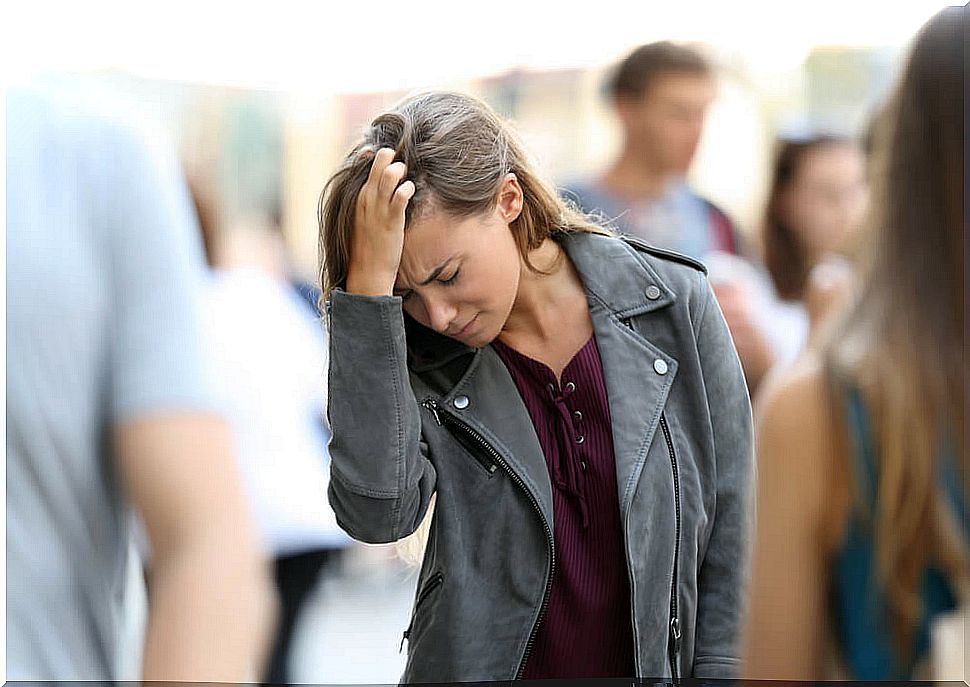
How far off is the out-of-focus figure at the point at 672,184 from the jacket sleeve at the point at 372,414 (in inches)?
17.9

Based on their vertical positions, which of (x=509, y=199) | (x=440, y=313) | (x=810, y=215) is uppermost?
(x=509, y=199)

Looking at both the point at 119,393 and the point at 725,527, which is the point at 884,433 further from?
the point at 119,393

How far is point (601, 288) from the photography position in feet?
4.82

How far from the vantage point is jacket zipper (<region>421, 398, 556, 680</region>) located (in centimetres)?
139

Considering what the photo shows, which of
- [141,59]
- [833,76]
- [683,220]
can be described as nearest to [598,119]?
[683,220]

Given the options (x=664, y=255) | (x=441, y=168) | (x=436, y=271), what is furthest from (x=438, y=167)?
(x=664, y=255)

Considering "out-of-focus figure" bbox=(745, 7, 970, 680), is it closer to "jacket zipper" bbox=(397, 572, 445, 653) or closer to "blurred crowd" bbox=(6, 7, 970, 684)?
"blurred crowd" bbox=(6, 7, 970, 684)

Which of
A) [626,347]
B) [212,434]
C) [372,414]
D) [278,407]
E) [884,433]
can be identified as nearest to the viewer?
[212,434]

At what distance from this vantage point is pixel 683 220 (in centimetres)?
179

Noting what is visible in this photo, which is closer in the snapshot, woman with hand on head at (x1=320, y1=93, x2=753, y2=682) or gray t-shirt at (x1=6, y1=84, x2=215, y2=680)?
gray t-shirt at (x1=6, y1=84, x2=215, y2=680)

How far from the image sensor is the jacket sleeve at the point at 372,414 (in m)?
1.33

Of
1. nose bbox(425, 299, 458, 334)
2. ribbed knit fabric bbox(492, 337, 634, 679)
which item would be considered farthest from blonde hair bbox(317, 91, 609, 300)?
ribbed knit fabric bbox(492, 337, 634, 679)

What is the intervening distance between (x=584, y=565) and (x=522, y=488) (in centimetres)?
12

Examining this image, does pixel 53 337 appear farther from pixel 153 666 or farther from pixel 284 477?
pixel 284 477
